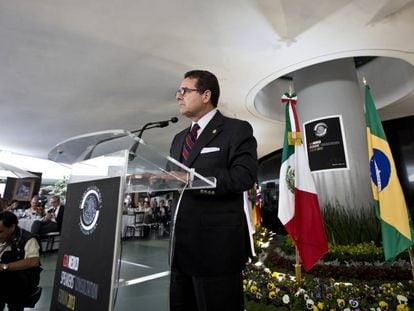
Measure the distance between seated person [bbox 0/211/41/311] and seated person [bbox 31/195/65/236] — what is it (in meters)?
3.02

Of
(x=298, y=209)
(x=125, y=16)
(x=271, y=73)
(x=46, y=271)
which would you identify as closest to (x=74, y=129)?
(x=46, y=271)

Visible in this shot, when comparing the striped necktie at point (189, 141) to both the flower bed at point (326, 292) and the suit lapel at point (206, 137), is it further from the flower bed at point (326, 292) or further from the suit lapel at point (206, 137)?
the flower bed at point (326, 292)

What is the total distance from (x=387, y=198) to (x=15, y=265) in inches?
132

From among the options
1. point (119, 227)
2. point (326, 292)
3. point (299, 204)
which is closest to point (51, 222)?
point (299, 204)

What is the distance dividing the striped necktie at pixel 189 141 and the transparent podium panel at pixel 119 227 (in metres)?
0.25

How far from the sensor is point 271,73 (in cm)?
379

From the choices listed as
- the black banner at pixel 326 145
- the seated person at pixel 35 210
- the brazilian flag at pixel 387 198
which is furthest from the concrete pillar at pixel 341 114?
the seated person at pixel 35 210

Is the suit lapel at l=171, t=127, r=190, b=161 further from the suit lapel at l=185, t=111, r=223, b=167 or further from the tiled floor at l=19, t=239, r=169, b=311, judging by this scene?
the tiled floor at l=19, t=239, r=169, b=311

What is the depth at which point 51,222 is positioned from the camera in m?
5.55

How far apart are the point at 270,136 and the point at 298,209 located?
476cm

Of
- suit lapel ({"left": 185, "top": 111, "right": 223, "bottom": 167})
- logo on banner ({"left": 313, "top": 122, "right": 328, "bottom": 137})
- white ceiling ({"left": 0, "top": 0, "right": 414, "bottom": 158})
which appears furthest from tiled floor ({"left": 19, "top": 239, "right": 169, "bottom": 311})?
logo on banner ({"left": 313, "top": 122, "right": 328, "bottom": 137})

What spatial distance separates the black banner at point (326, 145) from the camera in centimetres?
363

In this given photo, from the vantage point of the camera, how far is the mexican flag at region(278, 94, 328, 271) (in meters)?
2.50

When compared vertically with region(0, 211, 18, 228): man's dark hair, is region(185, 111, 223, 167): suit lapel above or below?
above
